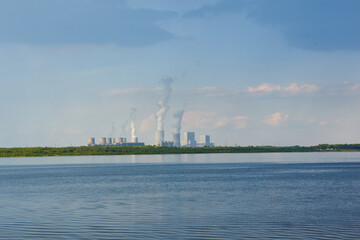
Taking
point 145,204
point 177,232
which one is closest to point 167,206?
point 145,204

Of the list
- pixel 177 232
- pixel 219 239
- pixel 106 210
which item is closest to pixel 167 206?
pixel 106 210

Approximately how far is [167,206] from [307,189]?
759 inches

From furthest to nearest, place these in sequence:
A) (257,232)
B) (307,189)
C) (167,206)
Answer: (307,189)
(167,206)
(257,232)

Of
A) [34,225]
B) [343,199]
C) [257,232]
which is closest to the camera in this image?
[257,232]

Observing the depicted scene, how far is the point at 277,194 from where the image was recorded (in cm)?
4538

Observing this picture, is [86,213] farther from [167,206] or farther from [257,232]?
[257,232]

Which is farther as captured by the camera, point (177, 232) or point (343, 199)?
point (343, 199)

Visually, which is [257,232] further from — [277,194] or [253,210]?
[277,194]

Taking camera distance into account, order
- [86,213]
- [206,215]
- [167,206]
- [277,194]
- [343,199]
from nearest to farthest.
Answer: [206,215] < [86,213] < [167,206] < [343,199] < [277,194]

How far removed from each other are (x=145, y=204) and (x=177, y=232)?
13.1 metres

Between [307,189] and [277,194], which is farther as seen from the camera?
[307,189]

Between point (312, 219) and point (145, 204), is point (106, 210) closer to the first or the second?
point (145, 204)

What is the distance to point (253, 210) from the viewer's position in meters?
34.4

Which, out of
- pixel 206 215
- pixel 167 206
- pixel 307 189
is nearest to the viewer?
pixel 206 215
